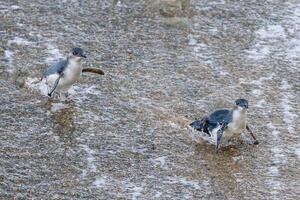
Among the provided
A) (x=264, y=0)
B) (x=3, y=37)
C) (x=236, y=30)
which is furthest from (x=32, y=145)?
(x=264, y=0)

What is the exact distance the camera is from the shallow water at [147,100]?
19.3 ft

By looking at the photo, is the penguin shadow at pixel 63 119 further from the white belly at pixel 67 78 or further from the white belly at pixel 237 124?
the white belly at pixel 237 124

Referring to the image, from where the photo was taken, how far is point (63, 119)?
6.79 meters

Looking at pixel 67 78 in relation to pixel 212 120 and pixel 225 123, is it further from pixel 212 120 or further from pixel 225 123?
pixel 225 123

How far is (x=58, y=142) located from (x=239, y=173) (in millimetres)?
1620

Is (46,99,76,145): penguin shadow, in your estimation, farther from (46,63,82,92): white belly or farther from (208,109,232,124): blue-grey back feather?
(208,109,232,124): blue-grey back feather

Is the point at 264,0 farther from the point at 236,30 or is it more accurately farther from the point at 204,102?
the point at 204,102

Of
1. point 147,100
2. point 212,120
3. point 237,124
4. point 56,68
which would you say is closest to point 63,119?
point 56,68

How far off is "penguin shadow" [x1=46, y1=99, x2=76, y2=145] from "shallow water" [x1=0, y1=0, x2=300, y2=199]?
10 millimetres

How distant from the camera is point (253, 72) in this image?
799 centimetres

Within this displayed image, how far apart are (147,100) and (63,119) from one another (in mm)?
936

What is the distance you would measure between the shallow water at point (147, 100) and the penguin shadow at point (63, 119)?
0.01 m

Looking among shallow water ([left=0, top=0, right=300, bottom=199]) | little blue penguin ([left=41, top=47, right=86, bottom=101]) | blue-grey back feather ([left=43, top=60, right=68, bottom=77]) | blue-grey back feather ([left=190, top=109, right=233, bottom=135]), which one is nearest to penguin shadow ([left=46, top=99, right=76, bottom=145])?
shallow water ([left=0, top=0, right=300, bottom=199])

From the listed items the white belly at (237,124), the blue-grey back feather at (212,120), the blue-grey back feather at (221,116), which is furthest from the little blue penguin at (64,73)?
the white belly at (237,124)
